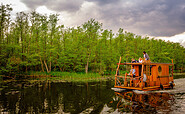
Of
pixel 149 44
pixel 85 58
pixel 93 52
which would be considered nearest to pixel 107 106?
pixel 85 58

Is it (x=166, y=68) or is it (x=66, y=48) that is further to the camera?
(x=66, y=48)

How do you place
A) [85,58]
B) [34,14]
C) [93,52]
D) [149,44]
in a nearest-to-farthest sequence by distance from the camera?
[34,14] → [85,58] → [93,52] → [149,44]

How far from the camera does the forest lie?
30.6 m

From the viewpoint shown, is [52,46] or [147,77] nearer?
[147,77]

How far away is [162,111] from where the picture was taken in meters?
10.5

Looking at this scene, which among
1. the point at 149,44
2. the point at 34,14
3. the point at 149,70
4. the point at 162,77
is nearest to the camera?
the point at 149,70

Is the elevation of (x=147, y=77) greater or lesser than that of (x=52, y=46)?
lesser

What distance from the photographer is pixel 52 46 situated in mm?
34656

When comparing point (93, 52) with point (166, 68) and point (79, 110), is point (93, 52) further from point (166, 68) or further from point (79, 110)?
point (79, 110)

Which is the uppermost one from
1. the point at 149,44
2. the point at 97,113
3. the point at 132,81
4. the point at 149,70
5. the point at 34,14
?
the point at 34,14

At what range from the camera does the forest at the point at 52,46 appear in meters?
30.6

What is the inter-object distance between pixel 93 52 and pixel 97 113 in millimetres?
31521

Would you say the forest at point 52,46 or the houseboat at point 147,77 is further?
the forest at point 52,46

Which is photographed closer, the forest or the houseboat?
the houseboat
